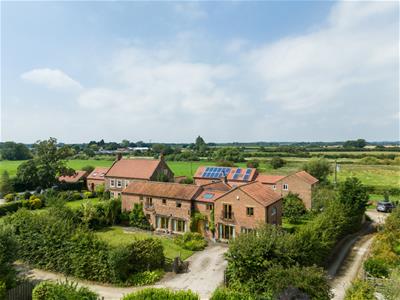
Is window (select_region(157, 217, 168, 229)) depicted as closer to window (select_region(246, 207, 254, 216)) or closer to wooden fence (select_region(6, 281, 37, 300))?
window (select_region(246, 207, 254, 216))

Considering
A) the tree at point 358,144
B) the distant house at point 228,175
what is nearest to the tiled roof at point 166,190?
the distant house at point 228,175

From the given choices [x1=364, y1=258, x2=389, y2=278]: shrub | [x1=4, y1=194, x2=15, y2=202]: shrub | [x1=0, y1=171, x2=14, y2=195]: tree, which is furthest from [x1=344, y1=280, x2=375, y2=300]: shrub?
[x1=0, y1=171, x2=14, y2=195]: tree

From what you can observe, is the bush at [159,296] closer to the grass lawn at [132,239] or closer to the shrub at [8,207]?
the grass lawn at [132,239]

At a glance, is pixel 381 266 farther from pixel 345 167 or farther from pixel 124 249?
pixel 345 167

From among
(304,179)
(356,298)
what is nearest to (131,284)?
(356,298)

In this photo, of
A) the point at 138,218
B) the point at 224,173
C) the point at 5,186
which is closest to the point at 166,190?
the point at 138,218

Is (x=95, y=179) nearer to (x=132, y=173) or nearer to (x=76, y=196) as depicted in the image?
(x=76, y=196)
